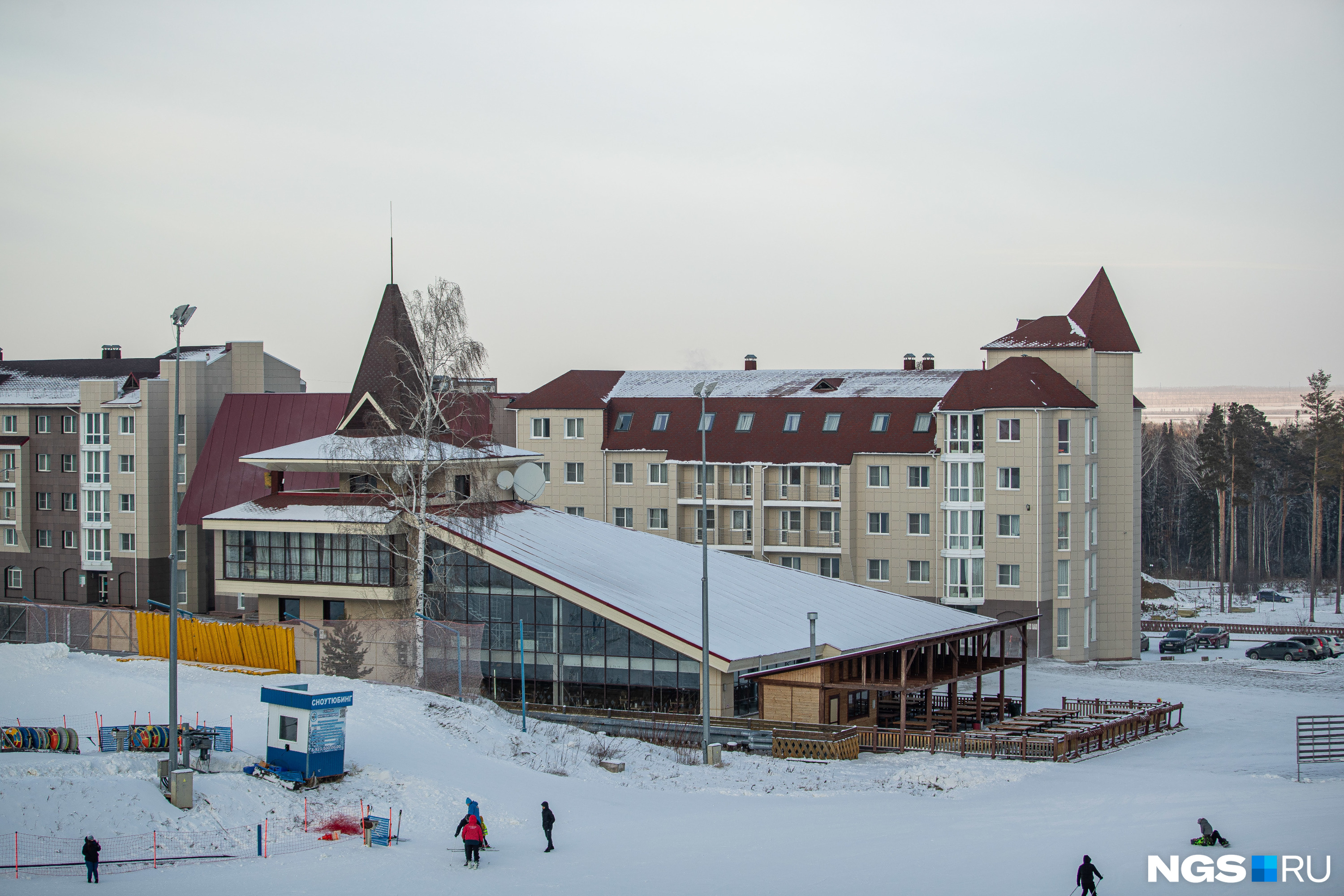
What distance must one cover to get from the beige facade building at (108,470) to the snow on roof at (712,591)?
2677 cm

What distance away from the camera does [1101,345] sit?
62781 mm

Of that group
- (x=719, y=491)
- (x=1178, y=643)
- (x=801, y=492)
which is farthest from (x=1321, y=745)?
(x=719, y=491)

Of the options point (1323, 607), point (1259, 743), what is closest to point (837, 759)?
point (1259, 743)

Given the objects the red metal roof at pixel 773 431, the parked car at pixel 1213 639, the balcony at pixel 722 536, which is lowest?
the parked car at pixel 1213 639

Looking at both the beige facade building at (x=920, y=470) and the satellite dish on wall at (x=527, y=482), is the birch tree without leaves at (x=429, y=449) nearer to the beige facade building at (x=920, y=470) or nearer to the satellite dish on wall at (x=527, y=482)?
the satellite dish on wall at (x=527, y=482)

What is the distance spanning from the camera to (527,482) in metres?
51.0

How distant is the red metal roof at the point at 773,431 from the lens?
6462 centimetres

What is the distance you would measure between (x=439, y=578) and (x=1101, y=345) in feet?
123

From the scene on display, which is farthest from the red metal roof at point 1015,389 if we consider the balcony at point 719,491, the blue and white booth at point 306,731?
the blue and white booth at point 306,731

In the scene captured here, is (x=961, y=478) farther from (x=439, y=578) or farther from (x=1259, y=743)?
(x=439, y=578)

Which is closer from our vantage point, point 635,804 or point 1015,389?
point 635,804

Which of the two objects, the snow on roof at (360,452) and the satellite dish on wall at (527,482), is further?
Answer: the satellite dish on wall at (527,482)

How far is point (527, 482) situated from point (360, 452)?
1006cm

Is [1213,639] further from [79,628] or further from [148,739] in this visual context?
[148,739]
